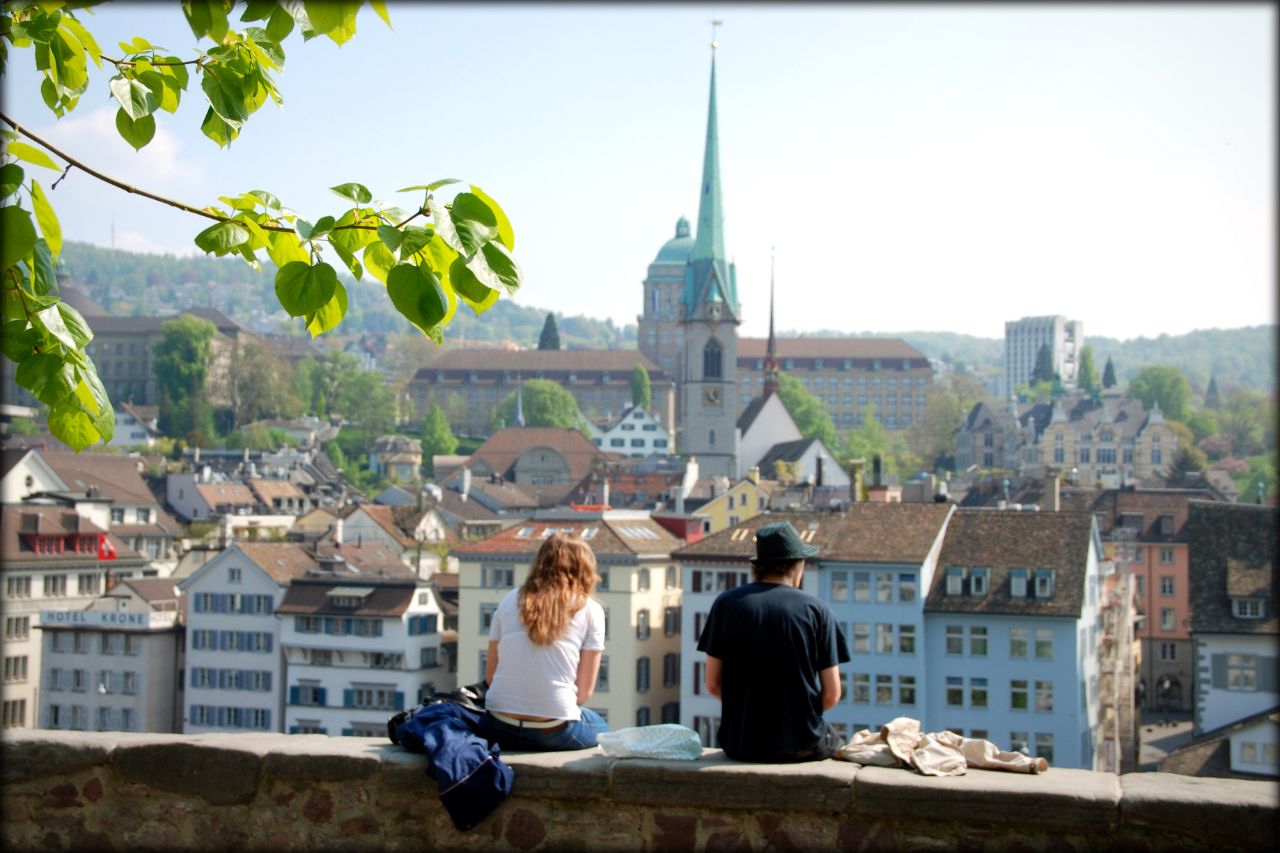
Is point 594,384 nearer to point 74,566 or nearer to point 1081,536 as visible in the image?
point 74,566

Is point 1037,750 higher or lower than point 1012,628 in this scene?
lower

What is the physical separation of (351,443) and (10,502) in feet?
296

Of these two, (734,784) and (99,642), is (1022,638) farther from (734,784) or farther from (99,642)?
(734,784)

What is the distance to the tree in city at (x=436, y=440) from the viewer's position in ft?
473

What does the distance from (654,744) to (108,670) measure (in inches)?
1711

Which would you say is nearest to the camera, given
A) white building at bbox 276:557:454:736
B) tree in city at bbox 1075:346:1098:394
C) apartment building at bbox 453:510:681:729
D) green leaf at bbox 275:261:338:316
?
green leaf at bbox 275:261:338:316

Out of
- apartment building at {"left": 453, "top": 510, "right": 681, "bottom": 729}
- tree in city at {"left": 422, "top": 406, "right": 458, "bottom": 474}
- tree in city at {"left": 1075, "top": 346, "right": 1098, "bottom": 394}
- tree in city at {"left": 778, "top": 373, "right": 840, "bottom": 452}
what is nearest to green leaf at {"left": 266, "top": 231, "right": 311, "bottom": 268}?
apartment building at {"left": 453, "top": 510, "right": 681, "bottom": 729}

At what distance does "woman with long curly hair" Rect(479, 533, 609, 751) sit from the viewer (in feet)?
21.5

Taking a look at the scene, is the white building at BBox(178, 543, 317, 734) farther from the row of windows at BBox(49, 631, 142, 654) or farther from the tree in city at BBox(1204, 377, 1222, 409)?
the tree in city at BBox(1204, 377, 1222, 409)

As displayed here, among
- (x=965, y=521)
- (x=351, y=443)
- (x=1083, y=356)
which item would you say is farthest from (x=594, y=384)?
(x=965, y=521)

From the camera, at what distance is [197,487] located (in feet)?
300

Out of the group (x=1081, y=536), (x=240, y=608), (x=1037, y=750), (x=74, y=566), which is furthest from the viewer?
(x=74, y=566)

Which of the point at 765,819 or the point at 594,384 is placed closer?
the point at 765,819

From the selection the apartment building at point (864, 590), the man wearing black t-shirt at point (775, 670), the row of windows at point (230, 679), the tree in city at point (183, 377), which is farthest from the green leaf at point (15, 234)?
the tree in city at point (183, 377)
